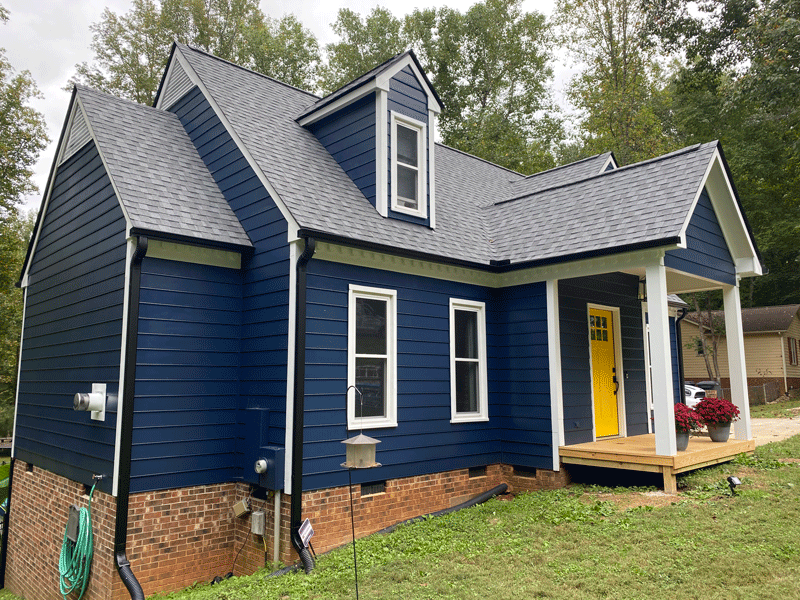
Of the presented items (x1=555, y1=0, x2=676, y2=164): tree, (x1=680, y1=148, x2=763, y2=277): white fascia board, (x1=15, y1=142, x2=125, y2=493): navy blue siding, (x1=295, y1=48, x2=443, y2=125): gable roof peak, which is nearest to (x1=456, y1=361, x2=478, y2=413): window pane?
(x1=680, y1=148, x2=763, y2=277): white fascia board

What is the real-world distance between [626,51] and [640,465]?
66.3 ft

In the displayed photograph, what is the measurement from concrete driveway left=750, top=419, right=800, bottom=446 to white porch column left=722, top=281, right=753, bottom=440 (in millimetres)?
2319

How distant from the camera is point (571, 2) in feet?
79.0

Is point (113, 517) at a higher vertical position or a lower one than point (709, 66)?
lower

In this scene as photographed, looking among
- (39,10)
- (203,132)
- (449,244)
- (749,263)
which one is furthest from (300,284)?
(39,10)

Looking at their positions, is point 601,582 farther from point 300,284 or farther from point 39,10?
point 39,10

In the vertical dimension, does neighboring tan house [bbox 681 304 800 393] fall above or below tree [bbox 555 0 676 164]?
below

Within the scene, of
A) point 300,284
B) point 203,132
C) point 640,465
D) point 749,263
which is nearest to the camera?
point 300,284

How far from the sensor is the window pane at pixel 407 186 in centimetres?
888

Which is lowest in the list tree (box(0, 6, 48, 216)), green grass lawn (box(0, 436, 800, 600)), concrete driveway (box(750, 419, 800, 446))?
green grass lawn (box(0, 436, 800, 600))

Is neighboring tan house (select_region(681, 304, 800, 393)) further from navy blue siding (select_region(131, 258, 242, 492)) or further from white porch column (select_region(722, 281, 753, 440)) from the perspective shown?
navy blue siding (select_region(131, 258, 242, 492))

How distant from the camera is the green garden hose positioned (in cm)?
682

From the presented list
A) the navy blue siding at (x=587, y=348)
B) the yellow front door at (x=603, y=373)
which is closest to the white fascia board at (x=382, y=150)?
the navy blue siding at (x=587, y=348)

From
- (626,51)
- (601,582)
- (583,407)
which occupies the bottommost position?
(601,582)
